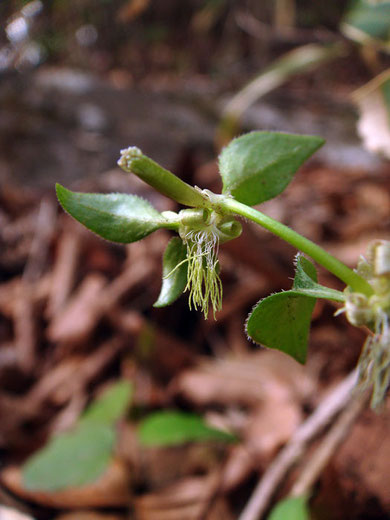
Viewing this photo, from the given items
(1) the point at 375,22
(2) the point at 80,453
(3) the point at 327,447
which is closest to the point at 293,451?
(3) the point at 327,447

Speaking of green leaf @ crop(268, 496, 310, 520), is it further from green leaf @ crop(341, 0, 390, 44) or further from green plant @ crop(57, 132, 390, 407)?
green leaf @ crop(341, 0, 390, 44)

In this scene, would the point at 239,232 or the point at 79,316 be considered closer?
the point at 239,232

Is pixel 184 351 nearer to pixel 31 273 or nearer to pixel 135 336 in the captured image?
→ pixel 135 336

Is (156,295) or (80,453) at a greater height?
(156,295)

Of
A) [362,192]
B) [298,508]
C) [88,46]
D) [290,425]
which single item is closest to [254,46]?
[88,46]

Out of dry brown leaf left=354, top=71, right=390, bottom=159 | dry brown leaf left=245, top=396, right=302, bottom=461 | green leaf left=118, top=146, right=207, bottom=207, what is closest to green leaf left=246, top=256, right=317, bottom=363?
green leaf left=118, top=146, right=207, bottom=207

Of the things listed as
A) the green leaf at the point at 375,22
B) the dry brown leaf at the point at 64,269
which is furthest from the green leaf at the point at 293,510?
the green leaf at the point at 375,22

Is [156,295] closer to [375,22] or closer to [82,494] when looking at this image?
[82,494]

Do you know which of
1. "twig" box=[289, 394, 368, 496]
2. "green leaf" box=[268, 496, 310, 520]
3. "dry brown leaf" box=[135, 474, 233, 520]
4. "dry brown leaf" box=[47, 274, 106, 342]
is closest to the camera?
"green leaf" box=[268, 496, 310, 520]
